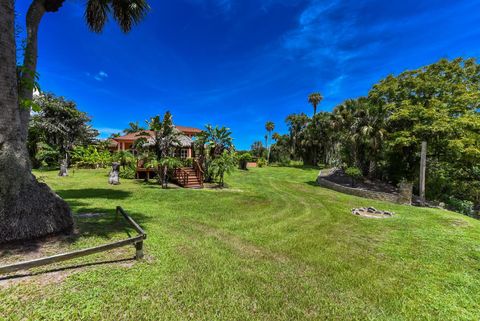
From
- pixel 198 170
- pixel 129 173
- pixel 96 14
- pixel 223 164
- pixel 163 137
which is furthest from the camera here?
pixel 129 173

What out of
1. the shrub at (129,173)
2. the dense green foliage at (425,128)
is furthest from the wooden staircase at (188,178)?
the dense green foliage at (425,128)

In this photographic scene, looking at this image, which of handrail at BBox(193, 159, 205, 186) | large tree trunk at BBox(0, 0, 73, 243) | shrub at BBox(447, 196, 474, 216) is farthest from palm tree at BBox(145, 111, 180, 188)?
shrub at BBox(447, 196, 474, 216)

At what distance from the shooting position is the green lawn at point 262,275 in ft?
9.52

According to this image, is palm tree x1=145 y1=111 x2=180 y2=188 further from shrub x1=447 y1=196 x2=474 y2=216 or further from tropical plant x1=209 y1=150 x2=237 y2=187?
shrub x1=447 y1=196 x2=474 y2=216

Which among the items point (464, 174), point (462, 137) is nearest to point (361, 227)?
point (462, 137)

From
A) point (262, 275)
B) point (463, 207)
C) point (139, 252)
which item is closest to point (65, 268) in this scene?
point (139, 252)

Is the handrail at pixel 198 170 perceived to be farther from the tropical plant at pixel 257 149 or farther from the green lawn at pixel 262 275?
the tropical plant at pixel 257 149

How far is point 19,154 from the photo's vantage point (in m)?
4.38

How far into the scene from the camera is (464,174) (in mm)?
17109

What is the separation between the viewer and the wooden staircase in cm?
1492

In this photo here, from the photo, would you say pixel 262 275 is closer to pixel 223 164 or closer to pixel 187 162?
pixel 223 164

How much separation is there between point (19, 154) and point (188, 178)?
11.3m

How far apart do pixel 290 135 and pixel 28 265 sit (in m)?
43.1

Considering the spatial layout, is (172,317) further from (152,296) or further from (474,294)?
(474,294)
